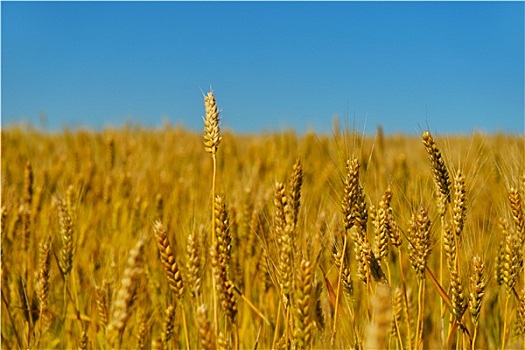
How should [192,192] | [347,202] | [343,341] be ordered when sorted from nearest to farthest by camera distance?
[347,202] → [343,341] → [192,192]

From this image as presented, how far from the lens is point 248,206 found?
2.05 m

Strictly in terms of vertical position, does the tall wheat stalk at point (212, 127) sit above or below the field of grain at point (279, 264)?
above

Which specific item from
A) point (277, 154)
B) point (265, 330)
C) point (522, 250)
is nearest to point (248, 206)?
point (265, 330)

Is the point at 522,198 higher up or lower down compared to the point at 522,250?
higher up

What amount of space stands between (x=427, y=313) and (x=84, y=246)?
155cm

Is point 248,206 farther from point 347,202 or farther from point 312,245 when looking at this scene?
point 347,202

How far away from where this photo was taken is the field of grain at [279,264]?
43.2 inches

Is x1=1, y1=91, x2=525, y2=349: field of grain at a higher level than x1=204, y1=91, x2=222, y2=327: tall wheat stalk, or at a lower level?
lower

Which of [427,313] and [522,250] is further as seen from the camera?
[427,313]

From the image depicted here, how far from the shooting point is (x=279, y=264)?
1.19 m

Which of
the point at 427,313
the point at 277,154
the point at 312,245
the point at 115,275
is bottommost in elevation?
the point at 427,313

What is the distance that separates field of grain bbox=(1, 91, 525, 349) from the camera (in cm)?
110

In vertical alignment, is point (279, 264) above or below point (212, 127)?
below

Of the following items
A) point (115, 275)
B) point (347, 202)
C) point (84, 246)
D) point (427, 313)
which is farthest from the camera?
point (84, 246)
